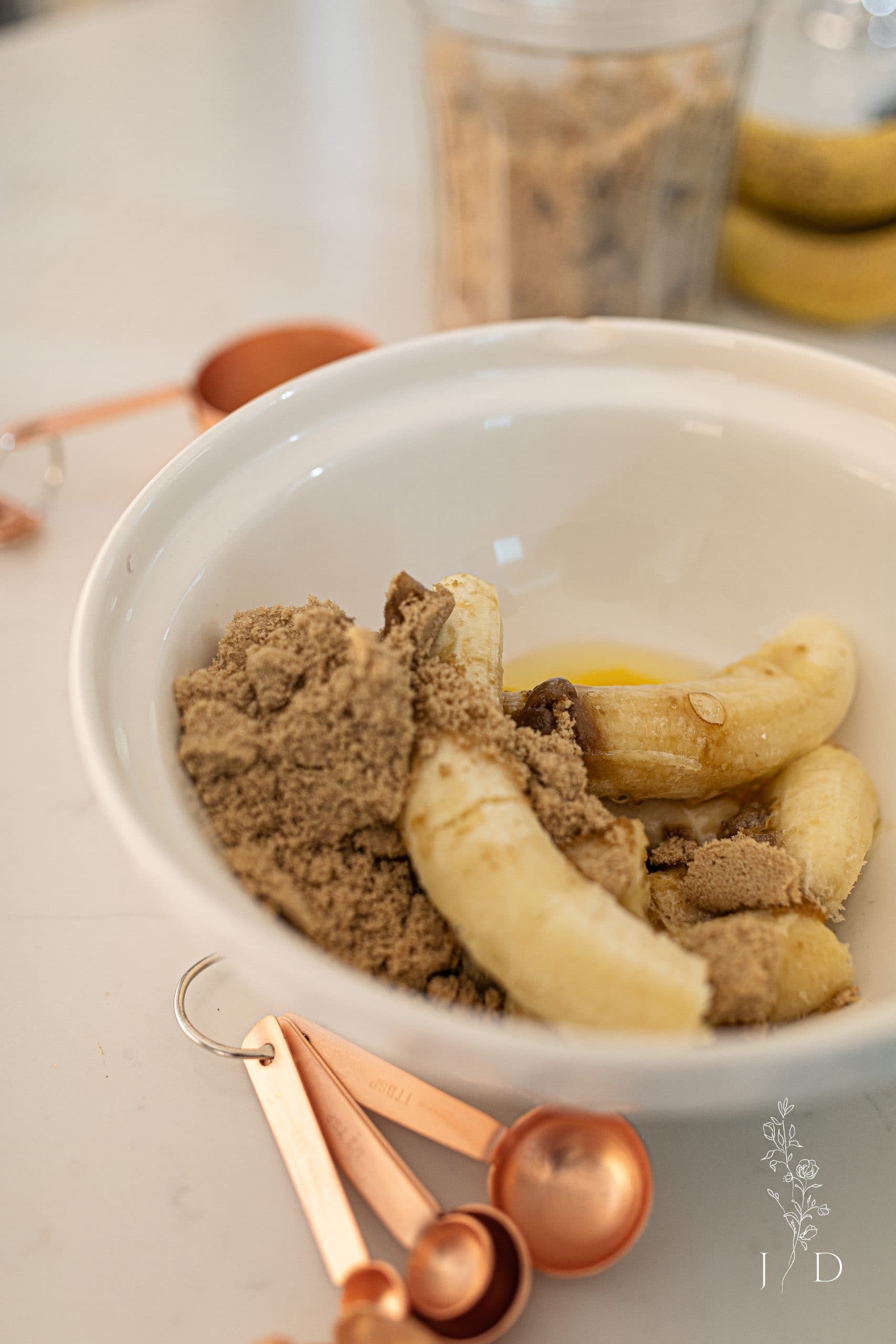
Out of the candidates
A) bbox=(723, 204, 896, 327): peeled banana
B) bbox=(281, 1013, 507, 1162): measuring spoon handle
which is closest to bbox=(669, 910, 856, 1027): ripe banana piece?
bbox=(281, 1013, 507, 1162): measuring spoon handle

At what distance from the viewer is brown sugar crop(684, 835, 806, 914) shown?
1.47ft

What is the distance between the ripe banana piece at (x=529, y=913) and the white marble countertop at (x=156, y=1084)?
2.2 inches

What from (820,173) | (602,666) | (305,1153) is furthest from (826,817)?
(820,173)

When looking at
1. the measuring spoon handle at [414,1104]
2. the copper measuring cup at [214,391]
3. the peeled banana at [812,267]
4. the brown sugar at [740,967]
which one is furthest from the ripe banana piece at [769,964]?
the peeled banana at [812,267]

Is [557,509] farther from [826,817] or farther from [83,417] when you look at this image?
[83,417]

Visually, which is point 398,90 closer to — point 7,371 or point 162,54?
point 162,54

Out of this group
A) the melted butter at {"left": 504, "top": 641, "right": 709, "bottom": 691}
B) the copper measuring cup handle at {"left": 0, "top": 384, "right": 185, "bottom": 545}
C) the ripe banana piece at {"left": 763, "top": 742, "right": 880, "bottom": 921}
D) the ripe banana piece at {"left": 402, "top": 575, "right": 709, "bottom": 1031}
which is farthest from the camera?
the copper measuring cup handle at {"left": 0, "top": 384, "right": 185, "bottom": 545}

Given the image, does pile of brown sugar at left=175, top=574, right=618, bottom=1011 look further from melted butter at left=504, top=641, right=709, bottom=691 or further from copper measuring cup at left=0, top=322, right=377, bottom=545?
copper measuring cup at left=0, top=322, right=377, bottom=545

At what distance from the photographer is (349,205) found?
4.11ft

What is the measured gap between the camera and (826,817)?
0.49 meters

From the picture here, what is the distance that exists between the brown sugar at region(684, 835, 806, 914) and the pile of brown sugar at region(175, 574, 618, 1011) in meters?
0.05

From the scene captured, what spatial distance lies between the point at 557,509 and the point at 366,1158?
400 mm

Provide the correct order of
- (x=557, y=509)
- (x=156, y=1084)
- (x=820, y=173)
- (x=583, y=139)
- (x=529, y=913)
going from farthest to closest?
(x=820, y=173)
(x=583, y=139)
(x=557, y=509)
(x=156, y=1084)
(x=529, y=913)

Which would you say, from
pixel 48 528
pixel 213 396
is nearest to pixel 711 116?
pixel 213 396
